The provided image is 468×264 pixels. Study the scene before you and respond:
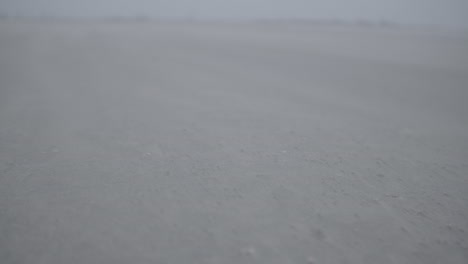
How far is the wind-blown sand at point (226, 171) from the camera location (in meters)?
2.84

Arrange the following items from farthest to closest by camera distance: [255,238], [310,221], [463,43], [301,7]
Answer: [301,7] → [463,43] → [310,221] → [255,238]

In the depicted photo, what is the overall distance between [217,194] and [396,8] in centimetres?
6436

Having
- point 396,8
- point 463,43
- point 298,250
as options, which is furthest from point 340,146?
point 396,8

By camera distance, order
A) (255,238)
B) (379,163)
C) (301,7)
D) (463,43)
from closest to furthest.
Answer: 1. (255,238)
2. (379,163)
3. (463,43)
4. (301,7)

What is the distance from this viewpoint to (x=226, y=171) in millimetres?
4066

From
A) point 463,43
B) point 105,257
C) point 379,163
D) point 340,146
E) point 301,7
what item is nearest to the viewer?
point 105,257

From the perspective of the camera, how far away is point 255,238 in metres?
2.89

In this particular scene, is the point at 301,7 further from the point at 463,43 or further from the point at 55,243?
the point at 55,243

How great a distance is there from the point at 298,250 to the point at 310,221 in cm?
45

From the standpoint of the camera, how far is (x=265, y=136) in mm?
5258

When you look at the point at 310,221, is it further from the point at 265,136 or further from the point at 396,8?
the point at 396,8

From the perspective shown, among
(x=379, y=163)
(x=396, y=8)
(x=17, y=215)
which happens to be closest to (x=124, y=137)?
(x=17, y=215)

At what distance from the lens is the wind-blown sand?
284 cm

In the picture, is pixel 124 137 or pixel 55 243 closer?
pixel 55 243
